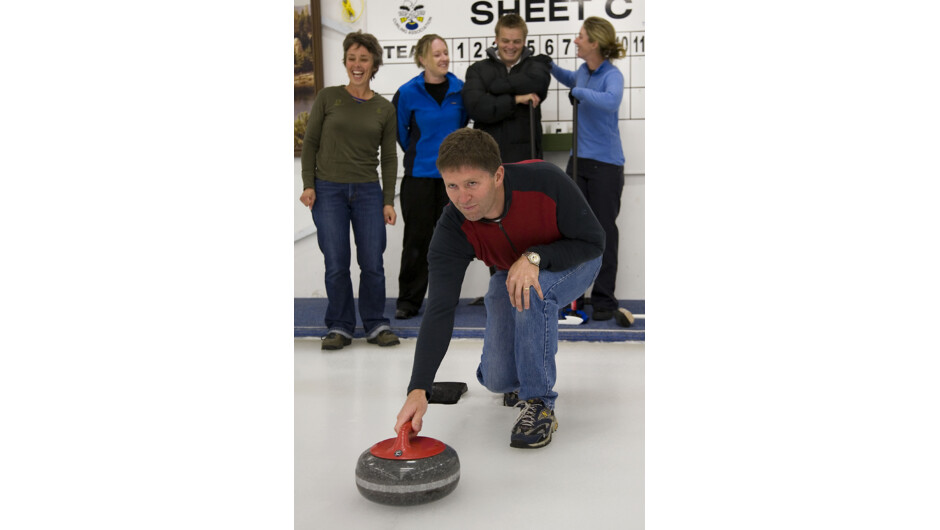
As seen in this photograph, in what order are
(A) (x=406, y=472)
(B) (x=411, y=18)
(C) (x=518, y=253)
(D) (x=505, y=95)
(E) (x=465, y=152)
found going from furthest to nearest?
(B) (x=411, y=18)
(D) (x=505, y=95)
(C) (x=518, y=253)
(E) (x=465, y=152)
(A) (x=406, y=472)

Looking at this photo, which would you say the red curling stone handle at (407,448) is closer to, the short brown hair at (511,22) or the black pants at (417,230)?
the black pants at (417,230)

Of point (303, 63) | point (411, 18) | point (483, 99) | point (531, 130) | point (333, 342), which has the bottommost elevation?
point (333, 342)

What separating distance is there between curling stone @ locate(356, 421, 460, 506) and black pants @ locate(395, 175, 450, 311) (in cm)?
174

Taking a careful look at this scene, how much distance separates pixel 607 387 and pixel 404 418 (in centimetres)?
95

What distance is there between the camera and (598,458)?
1524 mm

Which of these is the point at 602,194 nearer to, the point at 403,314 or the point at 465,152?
the point at 403,314

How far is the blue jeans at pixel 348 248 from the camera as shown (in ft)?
8.43

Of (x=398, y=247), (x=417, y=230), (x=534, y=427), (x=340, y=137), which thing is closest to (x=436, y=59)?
(x=340, y=137)

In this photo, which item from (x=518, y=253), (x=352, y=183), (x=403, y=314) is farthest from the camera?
(x=403, y=314)

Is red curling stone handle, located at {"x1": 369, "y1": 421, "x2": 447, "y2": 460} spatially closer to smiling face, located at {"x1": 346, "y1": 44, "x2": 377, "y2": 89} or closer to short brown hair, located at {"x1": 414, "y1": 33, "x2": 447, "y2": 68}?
smiling face, located at {"x1": 346, "y1": 44, "x2": 377, "y2": 89}

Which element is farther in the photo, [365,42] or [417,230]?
[417,230]

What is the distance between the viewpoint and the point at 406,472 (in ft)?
4.15

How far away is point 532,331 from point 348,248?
117 cm
